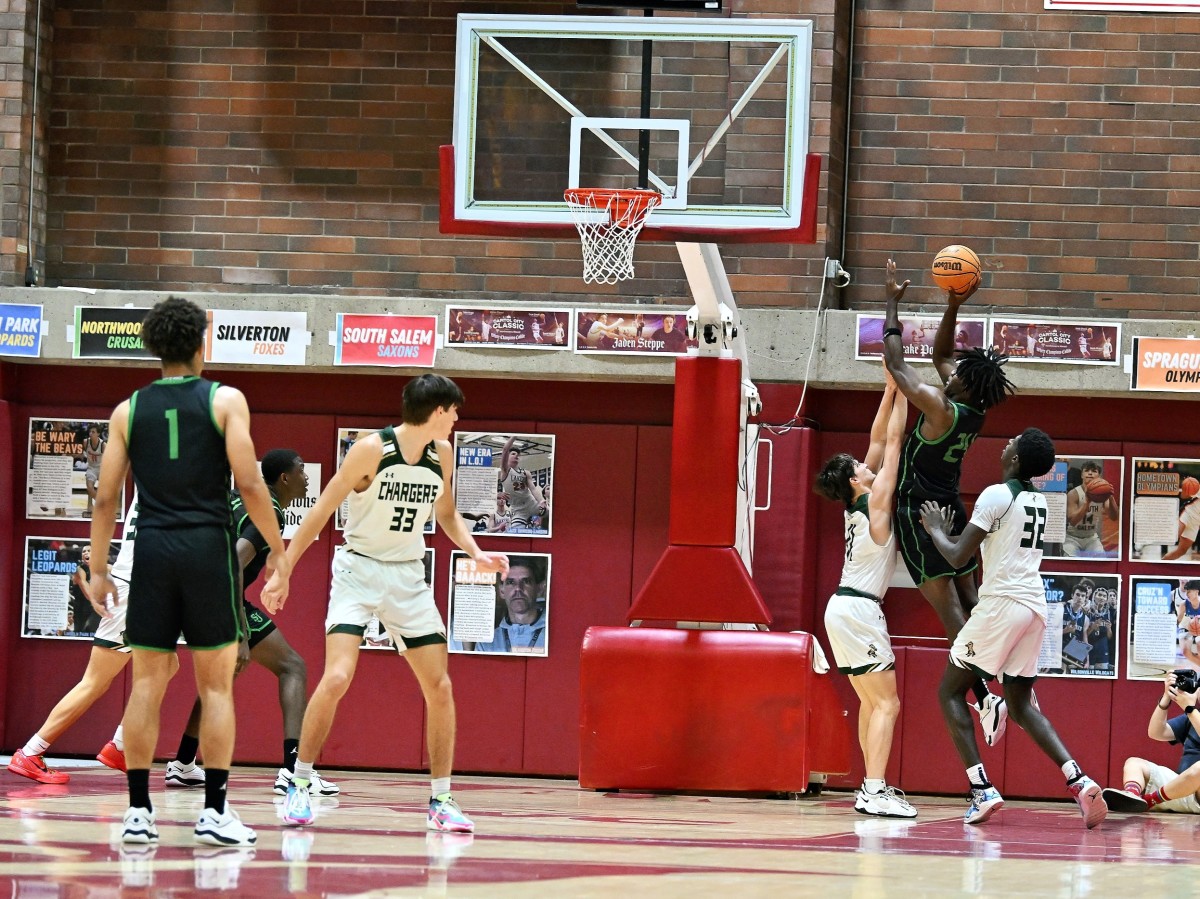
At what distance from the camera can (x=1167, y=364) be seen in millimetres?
10016

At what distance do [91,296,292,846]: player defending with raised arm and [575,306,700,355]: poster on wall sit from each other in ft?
15.5

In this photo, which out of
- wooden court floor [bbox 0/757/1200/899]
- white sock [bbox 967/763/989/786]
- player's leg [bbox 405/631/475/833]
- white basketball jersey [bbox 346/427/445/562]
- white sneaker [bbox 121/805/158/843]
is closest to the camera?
wooden court floor [bbox 0/757/1200/899]

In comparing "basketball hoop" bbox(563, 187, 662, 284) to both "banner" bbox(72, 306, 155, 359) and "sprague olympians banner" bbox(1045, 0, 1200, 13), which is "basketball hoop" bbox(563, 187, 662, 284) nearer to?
"banner" bbox(72, 306, 155, 359)

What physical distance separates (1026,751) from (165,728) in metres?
5.83

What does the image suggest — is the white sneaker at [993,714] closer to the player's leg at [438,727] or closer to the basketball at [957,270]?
the basketball at [957,270]

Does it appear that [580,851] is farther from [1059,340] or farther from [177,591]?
[1059,340]

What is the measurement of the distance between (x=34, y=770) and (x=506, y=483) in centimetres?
359

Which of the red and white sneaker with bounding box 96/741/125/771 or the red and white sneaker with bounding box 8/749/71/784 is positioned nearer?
the red and white sneaker with bounding box 8/749/71/784

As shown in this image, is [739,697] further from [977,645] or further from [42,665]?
[42,665]

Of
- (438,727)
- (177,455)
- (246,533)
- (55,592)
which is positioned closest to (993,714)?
(438,727)

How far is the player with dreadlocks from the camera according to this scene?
27.7 ft

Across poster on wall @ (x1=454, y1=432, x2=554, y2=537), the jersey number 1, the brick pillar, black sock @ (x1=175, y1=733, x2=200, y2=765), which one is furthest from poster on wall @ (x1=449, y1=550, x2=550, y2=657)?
the brick pillar

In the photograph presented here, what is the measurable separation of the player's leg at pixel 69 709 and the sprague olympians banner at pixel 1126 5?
24.2 ft

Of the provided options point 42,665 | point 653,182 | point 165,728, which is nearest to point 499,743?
point 165,728
